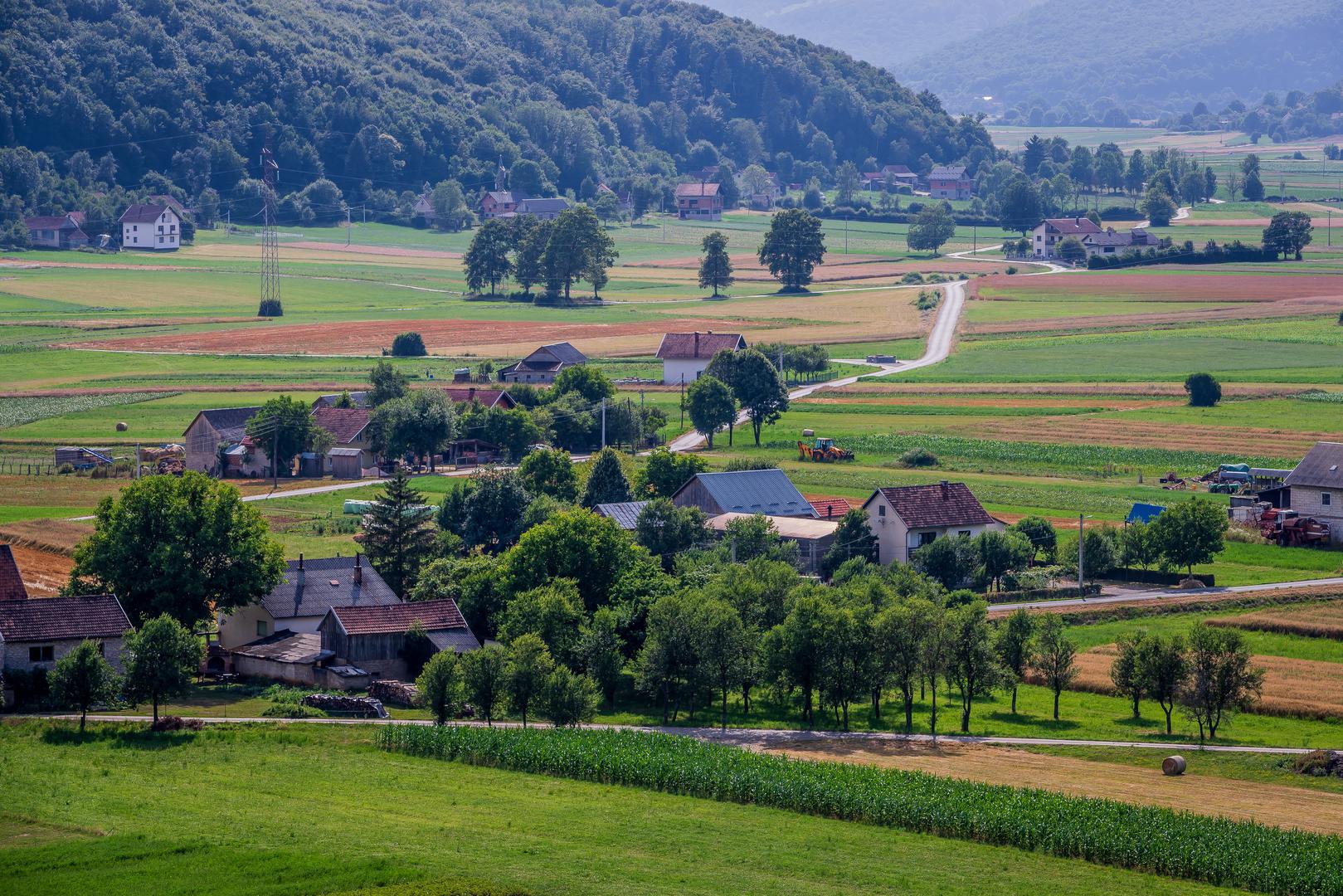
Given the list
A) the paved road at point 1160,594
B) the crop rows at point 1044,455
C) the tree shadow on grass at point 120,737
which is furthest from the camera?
the crop rows at point 1044,455

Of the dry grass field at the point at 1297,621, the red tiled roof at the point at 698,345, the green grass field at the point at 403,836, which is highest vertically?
the red tiled roof at the point at 698,345

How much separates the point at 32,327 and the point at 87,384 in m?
29.5

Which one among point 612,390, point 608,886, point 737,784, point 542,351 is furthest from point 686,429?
point 608,886

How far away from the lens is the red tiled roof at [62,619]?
175ft

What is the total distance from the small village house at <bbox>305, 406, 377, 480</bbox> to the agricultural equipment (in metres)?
24.0

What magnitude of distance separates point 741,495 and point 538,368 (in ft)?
162

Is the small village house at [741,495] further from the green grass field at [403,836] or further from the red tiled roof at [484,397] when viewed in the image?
the green grass field at [403,836]

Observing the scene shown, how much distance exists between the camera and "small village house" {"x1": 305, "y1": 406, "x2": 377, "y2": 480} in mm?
96375

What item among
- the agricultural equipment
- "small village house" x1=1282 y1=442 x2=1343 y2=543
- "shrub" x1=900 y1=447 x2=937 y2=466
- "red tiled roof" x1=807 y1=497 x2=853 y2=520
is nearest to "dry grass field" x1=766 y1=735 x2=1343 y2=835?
"red tiled roof" x1=807 y1=497 x2=853 y2=520

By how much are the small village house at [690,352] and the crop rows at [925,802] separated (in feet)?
254

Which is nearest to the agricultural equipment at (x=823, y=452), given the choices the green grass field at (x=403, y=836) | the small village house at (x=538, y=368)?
the small village house at (x=538, y=368)

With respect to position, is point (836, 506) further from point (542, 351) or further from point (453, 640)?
point (542, 351)

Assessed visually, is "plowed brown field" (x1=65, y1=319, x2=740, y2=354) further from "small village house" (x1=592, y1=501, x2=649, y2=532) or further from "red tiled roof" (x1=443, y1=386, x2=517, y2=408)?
"small village house" (x1=592, y1=501, x2=649, y2=532)

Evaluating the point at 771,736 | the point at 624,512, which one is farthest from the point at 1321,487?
the point at 771,736
